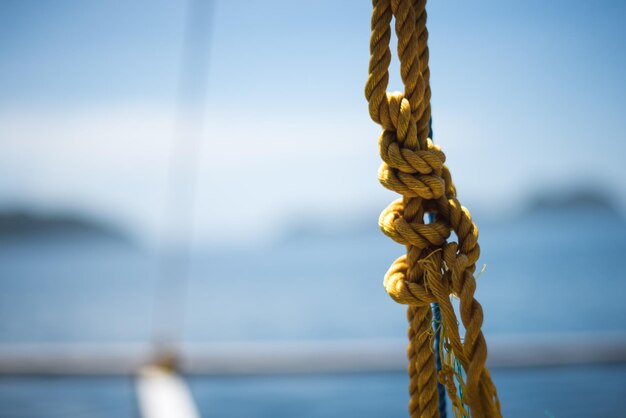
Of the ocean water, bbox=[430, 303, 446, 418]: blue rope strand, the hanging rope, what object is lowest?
the ocean water

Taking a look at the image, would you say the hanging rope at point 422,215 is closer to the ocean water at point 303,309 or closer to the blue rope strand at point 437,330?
the blue rope strand at point 437,330

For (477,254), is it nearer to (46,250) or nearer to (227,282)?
(227,282)

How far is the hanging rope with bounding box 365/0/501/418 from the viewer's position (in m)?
0.67

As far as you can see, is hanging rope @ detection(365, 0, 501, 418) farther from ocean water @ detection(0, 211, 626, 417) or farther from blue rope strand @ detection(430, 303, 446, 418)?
ocean water @ detection(0, 211, 626, 417)

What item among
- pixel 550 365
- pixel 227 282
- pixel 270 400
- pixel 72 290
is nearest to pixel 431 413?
pixel 550 365

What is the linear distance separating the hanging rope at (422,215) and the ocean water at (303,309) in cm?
200

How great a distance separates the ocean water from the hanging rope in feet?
6.56

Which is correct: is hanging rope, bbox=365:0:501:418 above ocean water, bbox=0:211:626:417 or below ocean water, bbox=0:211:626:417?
above

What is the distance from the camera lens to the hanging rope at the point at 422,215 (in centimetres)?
67

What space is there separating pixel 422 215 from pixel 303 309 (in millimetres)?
22952

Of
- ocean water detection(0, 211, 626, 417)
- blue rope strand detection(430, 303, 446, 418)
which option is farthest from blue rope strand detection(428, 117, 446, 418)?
ocean water detection(0, 211, 626, 417)

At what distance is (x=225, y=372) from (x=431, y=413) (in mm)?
1973

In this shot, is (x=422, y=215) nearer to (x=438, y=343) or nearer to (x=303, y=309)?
(x=438, y=343)

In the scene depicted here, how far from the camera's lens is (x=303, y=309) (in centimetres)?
2333
